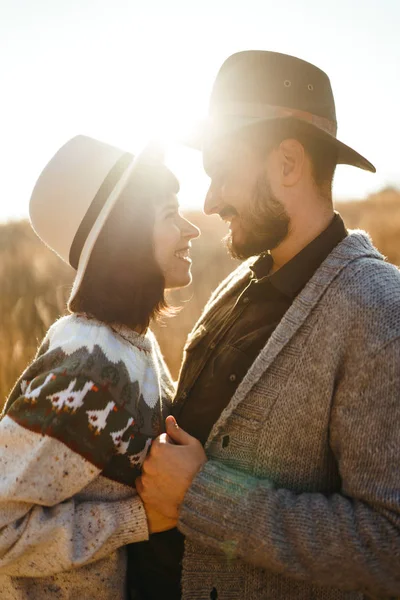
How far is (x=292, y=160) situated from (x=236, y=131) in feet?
0.91

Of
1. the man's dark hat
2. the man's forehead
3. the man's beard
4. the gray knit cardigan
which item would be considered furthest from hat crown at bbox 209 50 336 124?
the gray knit cardigan

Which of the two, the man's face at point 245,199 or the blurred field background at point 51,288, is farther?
the blurred field background at point 51,288

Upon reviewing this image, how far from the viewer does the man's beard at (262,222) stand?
2.38m

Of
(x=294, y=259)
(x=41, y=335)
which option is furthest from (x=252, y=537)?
(x=41, y=335)

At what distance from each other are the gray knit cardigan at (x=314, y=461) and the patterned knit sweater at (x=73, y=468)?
0.97 feet

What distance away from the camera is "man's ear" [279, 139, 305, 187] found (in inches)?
95.3

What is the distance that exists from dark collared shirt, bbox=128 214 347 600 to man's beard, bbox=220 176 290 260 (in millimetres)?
165

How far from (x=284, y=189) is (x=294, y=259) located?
0.36 meters

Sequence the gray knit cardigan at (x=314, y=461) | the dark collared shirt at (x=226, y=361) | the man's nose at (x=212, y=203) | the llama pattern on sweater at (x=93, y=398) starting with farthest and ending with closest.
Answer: the man's nose at (x=212, y=203) → the dark collared shirt at (x=226, y=361) → the llama pattern on sweater at (x=93, y=398) → the gray knit cardigan at (x=314, y=461)

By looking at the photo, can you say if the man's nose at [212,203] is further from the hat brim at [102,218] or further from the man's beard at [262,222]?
the hat brim at [102,218]

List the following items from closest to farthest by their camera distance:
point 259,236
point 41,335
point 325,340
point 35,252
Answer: point 325,340 → point 259,236 → point 41,335 → point 35,252

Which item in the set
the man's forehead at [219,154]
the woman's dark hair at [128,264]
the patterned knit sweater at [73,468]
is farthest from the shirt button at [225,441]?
the man's forehead at [219,154]

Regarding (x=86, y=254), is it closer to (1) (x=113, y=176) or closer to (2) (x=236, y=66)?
(1) (x=113, y=176)

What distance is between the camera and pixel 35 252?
7.18m
